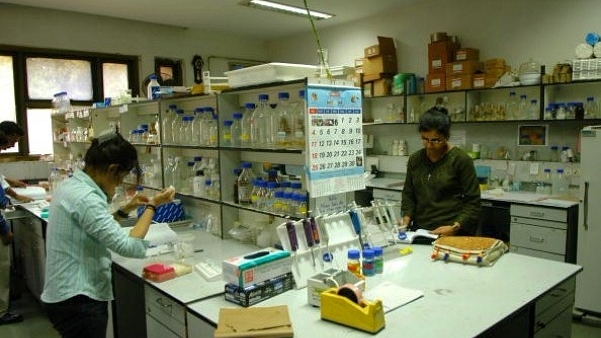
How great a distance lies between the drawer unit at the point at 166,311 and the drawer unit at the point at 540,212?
10.2ft

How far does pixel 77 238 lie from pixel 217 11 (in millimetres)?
4350

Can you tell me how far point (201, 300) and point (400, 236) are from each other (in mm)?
1210

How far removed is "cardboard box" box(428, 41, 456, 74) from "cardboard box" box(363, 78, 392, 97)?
0.62m

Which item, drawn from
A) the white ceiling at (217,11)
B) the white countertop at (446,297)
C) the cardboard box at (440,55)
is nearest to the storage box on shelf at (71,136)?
the white ceiling at (217,11)

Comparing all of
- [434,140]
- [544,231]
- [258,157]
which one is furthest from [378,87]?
[258,157]

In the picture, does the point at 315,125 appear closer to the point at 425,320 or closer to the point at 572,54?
the point at 425,320

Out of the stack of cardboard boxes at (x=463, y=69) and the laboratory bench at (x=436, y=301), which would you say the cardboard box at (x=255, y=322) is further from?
the stack of cardboard boxes at (x=463, y=69)

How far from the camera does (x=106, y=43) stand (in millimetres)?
5871

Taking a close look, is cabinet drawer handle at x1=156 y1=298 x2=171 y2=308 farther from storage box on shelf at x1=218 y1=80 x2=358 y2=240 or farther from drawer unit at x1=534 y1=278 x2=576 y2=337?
drawer unit at x1=534 y1=278 x2=576 y2=337

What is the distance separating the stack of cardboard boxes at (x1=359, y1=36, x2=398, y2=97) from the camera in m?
5.55

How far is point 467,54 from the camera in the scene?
4.77 metres

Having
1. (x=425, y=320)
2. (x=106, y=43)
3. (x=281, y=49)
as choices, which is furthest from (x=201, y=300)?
(x=281, y=49)

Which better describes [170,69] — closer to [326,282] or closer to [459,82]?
[459,82]

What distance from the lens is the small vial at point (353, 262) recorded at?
1.93 m
